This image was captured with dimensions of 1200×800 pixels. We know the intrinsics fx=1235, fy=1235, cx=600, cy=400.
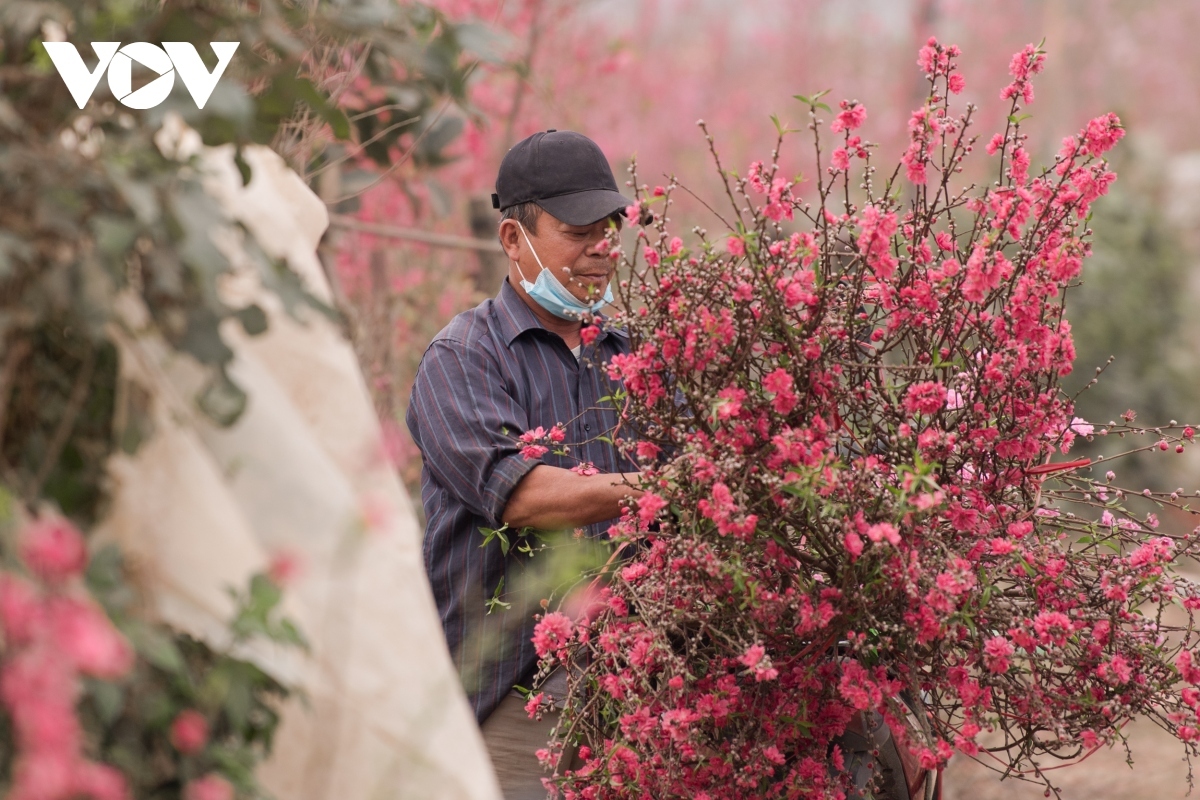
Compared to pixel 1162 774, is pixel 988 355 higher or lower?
higher

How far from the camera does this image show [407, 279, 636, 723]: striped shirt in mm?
2852

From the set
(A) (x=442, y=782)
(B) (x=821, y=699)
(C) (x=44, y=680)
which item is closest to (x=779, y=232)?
(B) (x=821, y=699)

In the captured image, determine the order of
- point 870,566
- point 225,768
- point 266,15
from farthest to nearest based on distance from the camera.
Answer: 1. point 870,566
2. point 266,15
3. point 225,768

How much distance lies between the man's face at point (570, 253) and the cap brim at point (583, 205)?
0.03 metres

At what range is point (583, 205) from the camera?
10.4ft

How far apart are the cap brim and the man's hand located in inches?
29.3

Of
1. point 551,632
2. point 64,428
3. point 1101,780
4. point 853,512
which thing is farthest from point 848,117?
point 1101,780

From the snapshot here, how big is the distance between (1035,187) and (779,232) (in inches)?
22.8

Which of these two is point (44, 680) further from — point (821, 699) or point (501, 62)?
point (821, 699)

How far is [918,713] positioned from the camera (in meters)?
2.39

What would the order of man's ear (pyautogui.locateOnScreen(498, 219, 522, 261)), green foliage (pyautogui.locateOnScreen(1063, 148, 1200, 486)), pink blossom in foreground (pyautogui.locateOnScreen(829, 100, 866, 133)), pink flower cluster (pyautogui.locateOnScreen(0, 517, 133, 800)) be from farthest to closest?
1. green foliage (pyautogui.locateOnScreen(1063, 148, 1200, 486))
2. man's ear (pyautogui.locateOnScreen(498, 219, 522, 261))
3. pink blossom in foreground (pyautogui.locateOnScreen(829, 100, 866, 133))
4. pink flower cluster (pyautogui.locateOnScreen(0, 517, 133, 800))

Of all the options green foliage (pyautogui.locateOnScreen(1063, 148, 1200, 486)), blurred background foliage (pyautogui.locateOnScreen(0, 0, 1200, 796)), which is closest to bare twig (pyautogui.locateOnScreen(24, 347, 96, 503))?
blurred background foliage (pyautogui.locateOnScreen(0, 0, 1200, 796))

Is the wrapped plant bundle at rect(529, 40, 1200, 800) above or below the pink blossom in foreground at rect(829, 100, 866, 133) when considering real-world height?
below

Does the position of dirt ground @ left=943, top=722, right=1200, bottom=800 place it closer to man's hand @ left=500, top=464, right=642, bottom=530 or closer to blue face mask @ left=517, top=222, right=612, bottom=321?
blue face mask @ left=517, top=222, right=612, bottom=321
